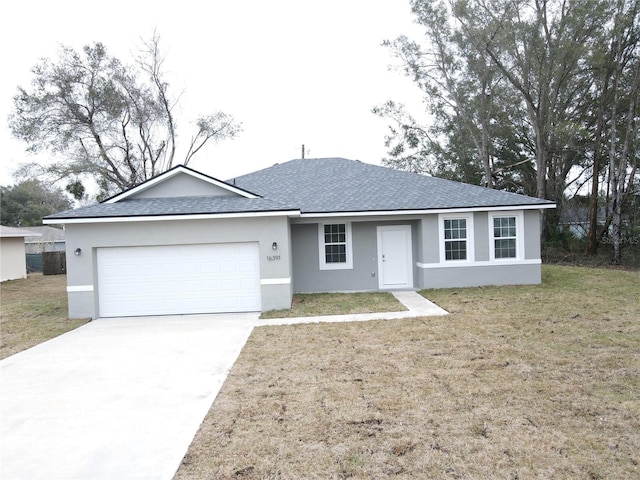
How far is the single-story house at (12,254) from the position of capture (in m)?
22.4

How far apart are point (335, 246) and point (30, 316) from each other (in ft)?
29.2

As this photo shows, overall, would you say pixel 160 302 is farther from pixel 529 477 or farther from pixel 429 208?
pixel 529 477

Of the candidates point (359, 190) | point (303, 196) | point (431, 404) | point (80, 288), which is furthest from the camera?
point (359, 190)

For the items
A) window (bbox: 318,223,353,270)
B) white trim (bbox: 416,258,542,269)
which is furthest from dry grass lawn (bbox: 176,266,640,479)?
window (bbox: 318,223,353,270)

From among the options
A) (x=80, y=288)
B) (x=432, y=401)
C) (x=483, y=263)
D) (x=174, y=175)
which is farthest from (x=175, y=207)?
(x=483, y=263)

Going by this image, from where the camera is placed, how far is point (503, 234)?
1398cm

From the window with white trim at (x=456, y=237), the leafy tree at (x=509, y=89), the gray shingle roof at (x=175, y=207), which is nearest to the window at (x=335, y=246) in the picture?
the gray shingle roof at (x=175, y=207)

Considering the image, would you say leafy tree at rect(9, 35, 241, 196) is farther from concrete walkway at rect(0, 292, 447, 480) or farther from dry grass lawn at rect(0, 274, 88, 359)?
concrete walkway at rect(0, 292, 447, 480)

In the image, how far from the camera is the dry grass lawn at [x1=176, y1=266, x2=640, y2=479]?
12.4 ft

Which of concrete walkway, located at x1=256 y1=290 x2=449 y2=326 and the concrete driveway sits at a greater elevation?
concrete walkway, located at x1=256 y1=290 x2=449 y2=326

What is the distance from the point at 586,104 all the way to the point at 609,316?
65.7 feet

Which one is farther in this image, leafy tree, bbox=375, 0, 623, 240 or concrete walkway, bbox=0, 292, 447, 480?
leafy tree, bbox=375, 0, 623, 240

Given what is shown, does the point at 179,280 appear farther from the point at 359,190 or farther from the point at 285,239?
the point at 359,190

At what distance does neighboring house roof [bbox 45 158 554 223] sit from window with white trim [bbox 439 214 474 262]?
0.55 metres
